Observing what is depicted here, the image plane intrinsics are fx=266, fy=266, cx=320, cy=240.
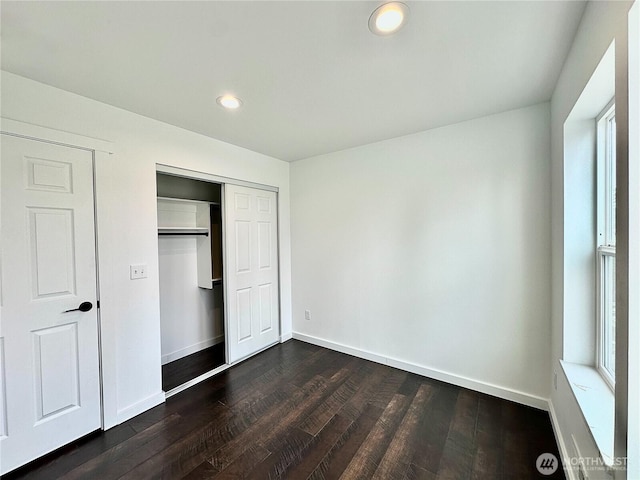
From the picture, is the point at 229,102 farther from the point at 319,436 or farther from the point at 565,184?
the point at 319,436

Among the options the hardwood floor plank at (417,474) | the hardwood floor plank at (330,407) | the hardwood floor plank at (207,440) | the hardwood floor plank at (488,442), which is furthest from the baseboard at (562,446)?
the hardwood floor plank at (207,440)

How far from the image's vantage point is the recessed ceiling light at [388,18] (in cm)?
116

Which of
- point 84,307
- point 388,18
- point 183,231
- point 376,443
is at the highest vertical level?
point 388,18

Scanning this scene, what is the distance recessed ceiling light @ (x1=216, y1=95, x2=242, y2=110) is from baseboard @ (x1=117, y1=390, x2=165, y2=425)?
2417 millimetres

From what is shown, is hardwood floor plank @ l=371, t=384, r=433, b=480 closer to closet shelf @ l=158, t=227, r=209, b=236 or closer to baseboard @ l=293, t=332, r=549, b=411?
baseboard @ l=293, t=332, r=549, b=411

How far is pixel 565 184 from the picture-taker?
1601 millimetres

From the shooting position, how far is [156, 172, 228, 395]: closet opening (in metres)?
2.98

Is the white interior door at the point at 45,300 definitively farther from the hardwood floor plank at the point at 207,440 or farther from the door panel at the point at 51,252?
the hardwood floor plank at the point at 207,440

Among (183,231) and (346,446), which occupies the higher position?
(183,231)

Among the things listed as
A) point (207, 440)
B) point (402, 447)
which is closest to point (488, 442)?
point (402, 447)

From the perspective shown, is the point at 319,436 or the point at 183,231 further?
the point at 183,231

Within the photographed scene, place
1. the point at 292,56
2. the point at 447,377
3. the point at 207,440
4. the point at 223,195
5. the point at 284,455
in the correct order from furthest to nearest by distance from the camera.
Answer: the point at 223,195 < the point at 447,377 < the point at 207,440 < the point at 284,455 < the point at 292,56

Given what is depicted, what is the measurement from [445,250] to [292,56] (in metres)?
1.99

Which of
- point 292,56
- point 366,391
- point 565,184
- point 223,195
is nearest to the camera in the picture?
point 292,56
